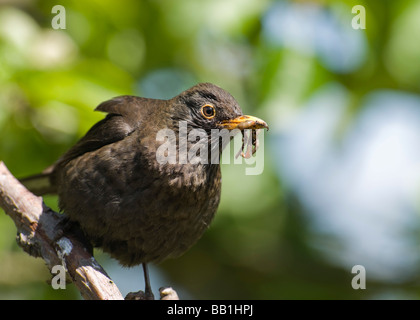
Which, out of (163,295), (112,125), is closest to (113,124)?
(112,125)

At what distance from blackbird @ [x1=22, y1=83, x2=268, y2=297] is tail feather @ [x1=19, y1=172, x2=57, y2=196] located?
0.50 m

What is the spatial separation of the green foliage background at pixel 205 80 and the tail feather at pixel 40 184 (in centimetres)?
10

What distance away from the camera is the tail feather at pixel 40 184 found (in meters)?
5.71

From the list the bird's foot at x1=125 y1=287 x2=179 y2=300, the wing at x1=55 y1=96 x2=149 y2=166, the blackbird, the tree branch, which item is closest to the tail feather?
the wing at x1=55 y1=96 x2=149 y2=166

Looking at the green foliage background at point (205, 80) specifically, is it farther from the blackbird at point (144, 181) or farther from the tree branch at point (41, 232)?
the tree branch at point (41, 232)

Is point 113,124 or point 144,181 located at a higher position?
point 113,124

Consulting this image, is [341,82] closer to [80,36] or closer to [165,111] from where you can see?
[165,111]

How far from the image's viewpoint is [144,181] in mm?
4676

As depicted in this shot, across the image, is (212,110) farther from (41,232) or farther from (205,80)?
(41,232)

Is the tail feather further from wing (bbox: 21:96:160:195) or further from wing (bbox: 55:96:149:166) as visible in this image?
wing (bbox: 55:96:149:166)

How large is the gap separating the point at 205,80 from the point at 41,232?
232cm

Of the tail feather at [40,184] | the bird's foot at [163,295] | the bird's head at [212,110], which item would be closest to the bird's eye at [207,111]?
the bird's head at [212,110]

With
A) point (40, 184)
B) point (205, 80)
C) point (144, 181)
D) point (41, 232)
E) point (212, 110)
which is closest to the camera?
point (144, 181)

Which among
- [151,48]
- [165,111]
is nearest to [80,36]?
[151,48]
